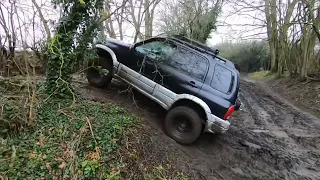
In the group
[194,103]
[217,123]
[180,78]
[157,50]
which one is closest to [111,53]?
[157,50]

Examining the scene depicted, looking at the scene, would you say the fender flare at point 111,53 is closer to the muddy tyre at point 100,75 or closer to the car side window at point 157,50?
the muddy tyre at point 100,75

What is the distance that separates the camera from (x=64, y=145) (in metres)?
4.82

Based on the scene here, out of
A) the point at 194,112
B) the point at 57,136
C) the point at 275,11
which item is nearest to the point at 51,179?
the point at 57,136

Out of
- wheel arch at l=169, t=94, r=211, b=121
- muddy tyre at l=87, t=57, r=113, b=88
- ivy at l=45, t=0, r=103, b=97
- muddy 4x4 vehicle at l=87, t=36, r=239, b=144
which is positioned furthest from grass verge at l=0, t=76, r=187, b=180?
muddy tyre at l=87, t=57, r=113, b=88

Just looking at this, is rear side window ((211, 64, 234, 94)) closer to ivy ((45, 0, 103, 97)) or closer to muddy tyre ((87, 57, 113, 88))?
muddy tyre ((87, 57, 113, 88))

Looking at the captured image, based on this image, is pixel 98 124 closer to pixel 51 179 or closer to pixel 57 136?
pixel 57 136

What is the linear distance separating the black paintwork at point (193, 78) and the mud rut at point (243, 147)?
95 cm

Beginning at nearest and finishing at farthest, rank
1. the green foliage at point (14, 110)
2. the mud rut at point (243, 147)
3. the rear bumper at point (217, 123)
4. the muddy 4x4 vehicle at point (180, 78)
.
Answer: the green foliage at point (14, 110)
the mud rut at point (243, 147)
the rear bumper at point (217, 123)
the muddy 4x4 vehicle at point (180, 78)

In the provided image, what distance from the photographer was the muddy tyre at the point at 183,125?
6.15 meters

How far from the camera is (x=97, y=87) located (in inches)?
298

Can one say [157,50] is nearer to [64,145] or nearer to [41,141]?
[64,145]

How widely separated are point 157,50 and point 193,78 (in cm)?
119

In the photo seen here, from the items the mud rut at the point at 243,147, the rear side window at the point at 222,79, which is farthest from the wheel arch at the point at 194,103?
the mud rut at the point at 243,147

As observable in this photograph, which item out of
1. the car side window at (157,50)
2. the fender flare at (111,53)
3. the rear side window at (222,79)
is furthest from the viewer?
the fender flare at (111,53)
